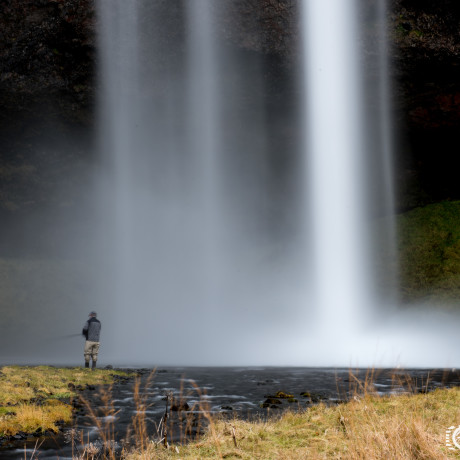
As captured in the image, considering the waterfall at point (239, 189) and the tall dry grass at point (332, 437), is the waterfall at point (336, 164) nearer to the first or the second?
the waterfall at point (239, 189)

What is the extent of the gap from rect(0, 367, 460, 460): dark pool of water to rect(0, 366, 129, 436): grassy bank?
442 mm

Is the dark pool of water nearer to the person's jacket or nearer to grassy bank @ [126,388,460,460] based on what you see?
grassy bank @ [126,388,460,460]

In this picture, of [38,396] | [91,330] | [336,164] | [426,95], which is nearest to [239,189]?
[336,164]

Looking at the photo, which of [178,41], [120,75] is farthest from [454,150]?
[120,75]

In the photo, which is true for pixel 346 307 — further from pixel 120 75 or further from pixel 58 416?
pixel 58 416

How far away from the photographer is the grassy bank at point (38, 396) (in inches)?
326

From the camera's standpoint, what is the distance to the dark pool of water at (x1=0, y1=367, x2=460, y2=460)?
24.5 ft

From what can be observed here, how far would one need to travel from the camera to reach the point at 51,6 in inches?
1153

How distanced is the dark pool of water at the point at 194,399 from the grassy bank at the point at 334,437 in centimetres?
47

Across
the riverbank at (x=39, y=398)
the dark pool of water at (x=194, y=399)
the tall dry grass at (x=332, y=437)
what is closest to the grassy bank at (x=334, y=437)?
the tall dry grass at (x=332, y=437)

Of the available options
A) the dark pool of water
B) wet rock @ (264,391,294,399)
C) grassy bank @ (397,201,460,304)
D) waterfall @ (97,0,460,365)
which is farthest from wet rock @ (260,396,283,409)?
grassy bank @ (397,201,460,304)

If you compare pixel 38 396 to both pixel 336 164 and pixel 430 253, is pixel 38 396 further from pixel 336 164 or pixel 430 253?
pixel 430 253

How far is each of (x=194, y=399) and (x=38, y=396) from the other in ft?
11.7

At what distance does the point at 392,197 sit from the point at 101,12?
26.3 meters
